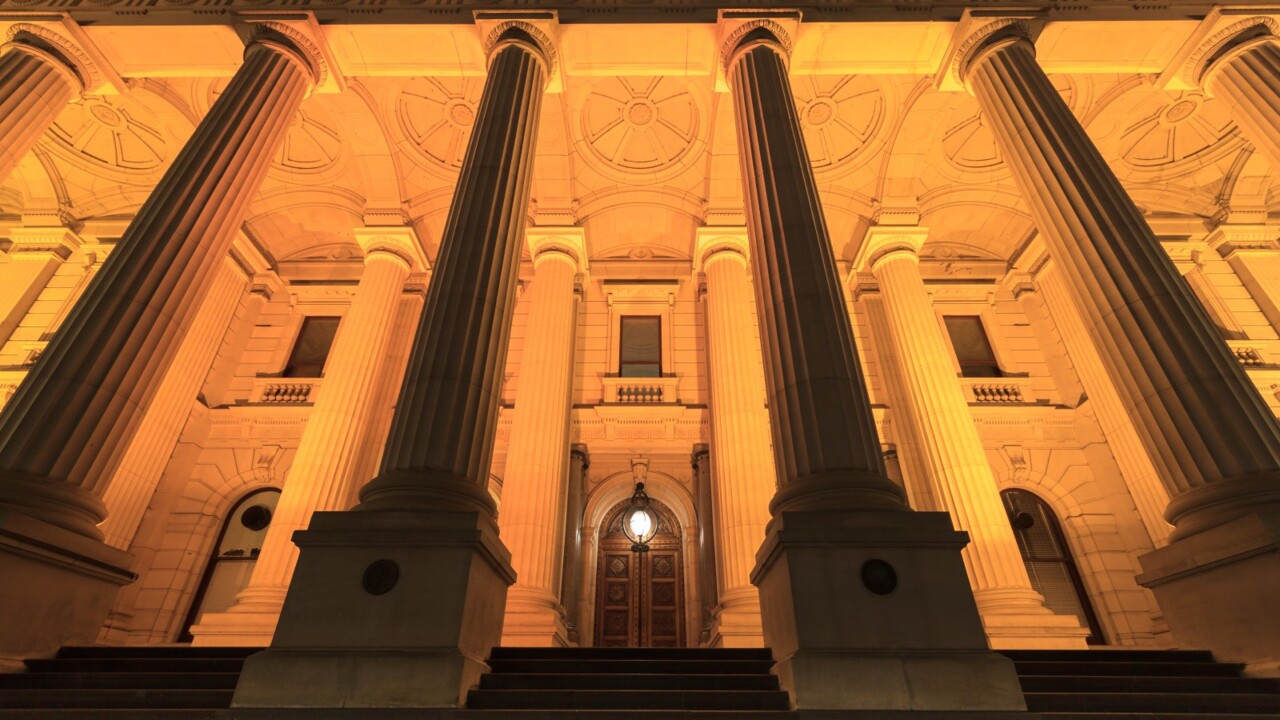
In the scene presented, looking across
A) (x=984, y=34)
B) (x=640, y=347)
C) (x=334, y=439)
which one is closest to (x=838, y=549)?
(x=984, y=34)

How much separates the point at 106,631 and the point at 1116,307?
57.6 feet

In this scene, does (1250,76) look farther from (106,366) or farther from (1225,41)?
(106,366)

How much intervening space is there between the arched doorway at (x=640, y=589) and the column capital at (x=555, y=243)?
595cm

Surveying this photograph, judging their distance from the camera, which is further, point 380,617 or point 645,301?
point 645,301

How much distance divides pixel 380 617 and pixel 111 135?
16.0 metres

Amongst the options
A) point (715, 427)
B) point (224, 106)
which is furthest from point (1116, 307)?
point (224, 106)

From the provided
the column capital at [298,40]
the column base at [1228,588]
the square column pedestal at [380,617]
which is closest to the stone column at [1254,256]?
the column base at [1228,588]

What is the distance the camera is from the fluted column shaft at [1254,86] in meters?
8.69

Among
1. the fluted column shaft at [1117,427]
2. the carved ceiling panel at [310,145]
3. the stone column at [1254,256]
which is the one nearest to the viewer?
the fluted column shaft at [1117,427]

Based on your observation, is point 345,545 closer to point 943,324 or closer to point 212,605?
point 212,605

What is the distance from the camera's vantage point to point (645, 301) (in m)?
16.6

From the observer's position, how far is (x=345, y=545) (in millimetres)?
4949

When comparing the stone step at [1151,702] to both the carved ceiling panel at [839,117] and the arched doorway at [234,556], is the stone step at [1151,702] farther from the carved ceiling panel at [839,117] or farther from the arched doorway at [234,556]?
the arched doorway at [234,556]

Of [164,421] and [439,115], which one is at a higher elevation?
[439,115]
